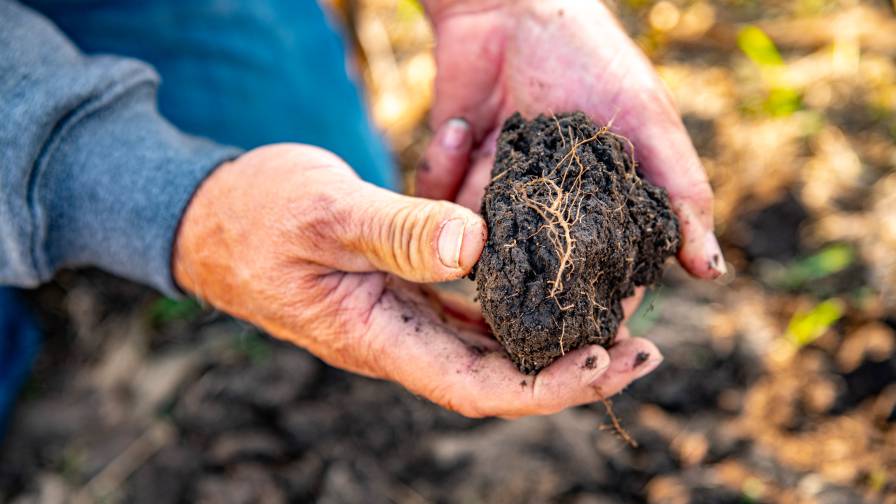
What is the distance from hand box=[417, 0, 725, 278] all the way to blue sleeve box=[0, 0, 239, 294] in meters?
0.65

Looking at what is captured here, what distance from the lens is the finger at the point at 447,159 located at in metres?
2.02

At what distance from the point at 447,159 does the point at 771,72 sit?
1.86m

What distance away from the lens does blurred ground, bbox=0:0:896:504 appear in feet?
7.08

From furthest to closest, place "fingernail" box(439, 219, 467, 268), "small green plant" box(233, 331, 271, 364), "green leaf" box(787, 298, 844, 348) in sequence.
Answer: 1. "small green plant" box(233, 331, 271, 364)
2. "green leaf" box(787, 298, 844, 348)
3. "fingernail" box(439, 219, 467, 268)

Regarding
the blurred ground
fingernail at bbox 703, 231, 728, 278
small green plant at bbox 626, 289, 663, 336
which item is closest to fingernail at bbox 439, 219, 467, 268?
fingernail at bbox 703, 231, 728, 278

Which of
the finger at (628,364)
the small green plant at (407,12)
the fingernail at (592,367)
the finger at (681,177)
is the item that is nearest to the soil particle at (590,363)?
the fingernail at (592,367)

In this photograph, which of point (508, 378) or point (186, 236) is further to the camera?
point (186, 236)

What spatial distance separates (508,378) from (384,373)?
32cm

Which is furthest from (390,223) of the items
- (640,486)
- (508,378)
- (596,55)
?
(640,486)

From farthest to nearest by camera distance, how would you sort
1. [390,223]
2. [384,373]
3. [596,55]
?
1. [596,55]
2. [384,373]
3. [390,223]

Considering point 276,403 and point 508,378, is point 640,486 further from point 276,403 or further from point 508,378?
point 276,403

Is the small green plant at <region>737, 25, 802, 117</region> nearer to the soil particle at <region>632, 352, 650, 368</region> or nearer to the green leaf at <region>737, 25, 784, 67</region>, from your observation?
the green leaf at <region>737, 25, 784, 67</region>

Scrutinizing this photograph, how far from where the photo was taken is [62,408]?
2.71 metres

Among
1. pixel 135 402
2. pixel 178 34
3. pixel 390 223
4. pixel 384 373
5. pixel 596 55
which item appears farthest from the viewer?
pixel 135 402
